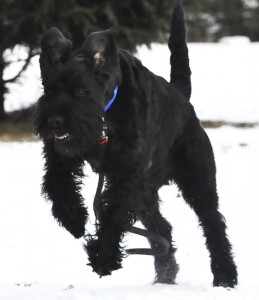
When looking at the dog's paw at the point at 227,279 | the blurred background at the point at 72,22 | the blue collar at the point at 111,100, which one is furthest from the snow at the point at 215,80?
the blue collar at the point at 111,100

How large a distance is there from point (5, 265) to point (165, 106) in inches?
91.1

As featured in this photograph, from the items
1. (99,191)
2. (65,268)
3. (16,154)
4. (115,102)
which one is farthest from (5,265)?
(16,154)

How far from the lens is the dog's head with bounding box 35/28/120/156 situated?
146 inches

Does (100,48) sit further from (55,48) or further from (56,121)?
(56,121)

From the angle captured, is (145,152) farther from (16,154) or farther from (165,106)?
(16,154)

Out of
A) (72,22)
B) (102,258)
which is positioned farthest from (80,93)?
(72,22)

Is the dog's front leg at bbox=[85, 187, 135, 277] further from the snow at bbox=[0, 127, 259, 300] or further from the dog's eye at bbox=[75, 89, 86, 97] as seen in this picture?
the dog's eye at bbox=[75, 89, 86, 97]

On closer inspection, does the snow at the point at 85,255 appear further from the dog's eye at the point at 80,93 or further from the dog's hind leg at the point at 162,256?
the dog's eye at the point at 80,93

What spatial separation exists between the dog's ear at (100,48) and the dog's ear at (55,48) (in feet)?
0.36

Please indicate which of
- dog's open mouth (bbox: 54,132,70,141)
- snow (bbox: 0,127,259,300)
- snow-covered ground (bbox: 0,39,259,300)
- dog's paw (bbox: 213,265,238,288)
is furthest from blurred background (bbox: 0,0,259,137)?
dog's open mouth (bbox: 54,132,70,141)

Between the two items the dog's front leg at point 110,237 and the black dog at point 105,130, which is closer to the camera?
the black dog at point 105,130

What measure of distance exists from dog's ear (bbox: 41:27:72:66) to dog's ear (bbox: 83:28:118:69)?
0.36 ft

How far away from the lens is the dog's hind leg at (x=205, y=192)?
5.07 m

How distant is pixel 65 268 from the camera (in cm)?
607
